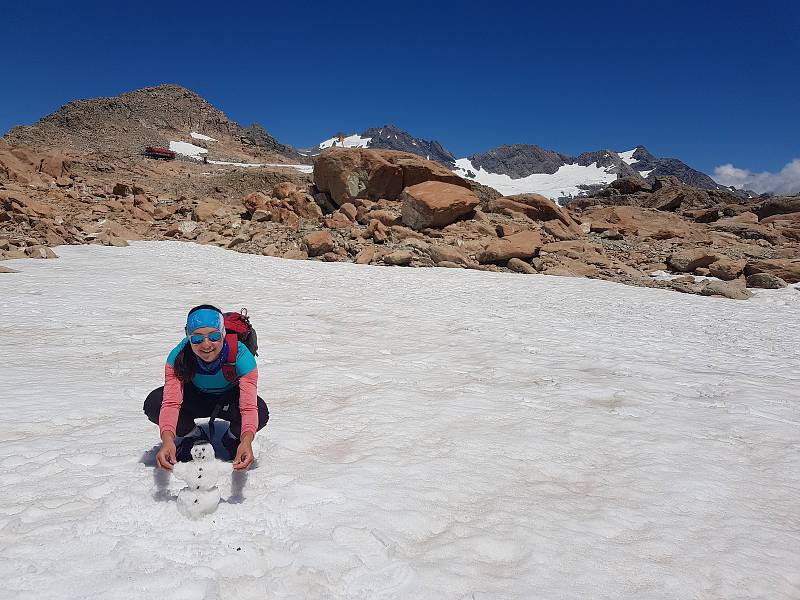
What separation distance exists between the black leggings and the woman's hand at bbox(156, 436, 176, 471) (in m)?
0.38

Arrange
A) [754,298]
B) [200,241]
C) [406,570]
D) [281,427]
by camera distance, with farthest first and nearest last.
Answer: [200,241]
[754,298]
[281,427]
[406,570]

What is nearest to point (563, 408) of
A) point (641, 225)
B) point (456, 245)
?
point (456, 245)

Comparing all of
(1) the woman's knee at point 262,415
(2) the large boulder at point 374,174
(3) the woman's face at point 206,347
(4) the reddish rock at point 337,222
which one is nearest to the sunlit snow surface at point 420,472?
(1) the woman's knee at point 262,415

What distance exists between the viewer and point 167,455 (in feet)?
9.02

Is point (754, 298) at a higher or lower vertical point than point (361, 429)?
higher

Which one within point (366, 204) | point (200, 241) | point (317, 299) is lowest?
point (317, 299)

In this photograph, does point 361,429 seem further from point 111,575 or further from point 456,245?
point 456,245

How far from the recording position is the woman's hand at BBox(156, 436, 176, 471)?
8.86ft

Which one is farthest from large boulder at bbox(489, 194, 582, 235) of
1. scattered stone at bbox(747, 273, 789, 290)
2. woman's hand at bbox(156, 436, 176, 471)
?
woman's hand at bbox(156, 436, 176, 471)

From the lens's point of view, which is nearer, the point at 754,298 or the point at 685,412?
the point at 685,412

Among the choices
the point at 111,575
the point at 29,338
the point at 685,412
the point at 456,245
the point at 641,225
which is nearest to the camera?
the point at 111,575

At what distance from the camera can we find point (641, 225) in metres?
25.6

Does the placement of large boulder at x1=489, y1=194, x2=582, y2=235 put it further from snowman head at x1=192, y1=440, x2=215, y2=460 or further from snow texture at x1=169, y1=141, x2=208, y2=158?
snow texture at x1=169, y1=141, x2=208, y2=158

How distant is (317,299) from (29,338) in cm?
632
